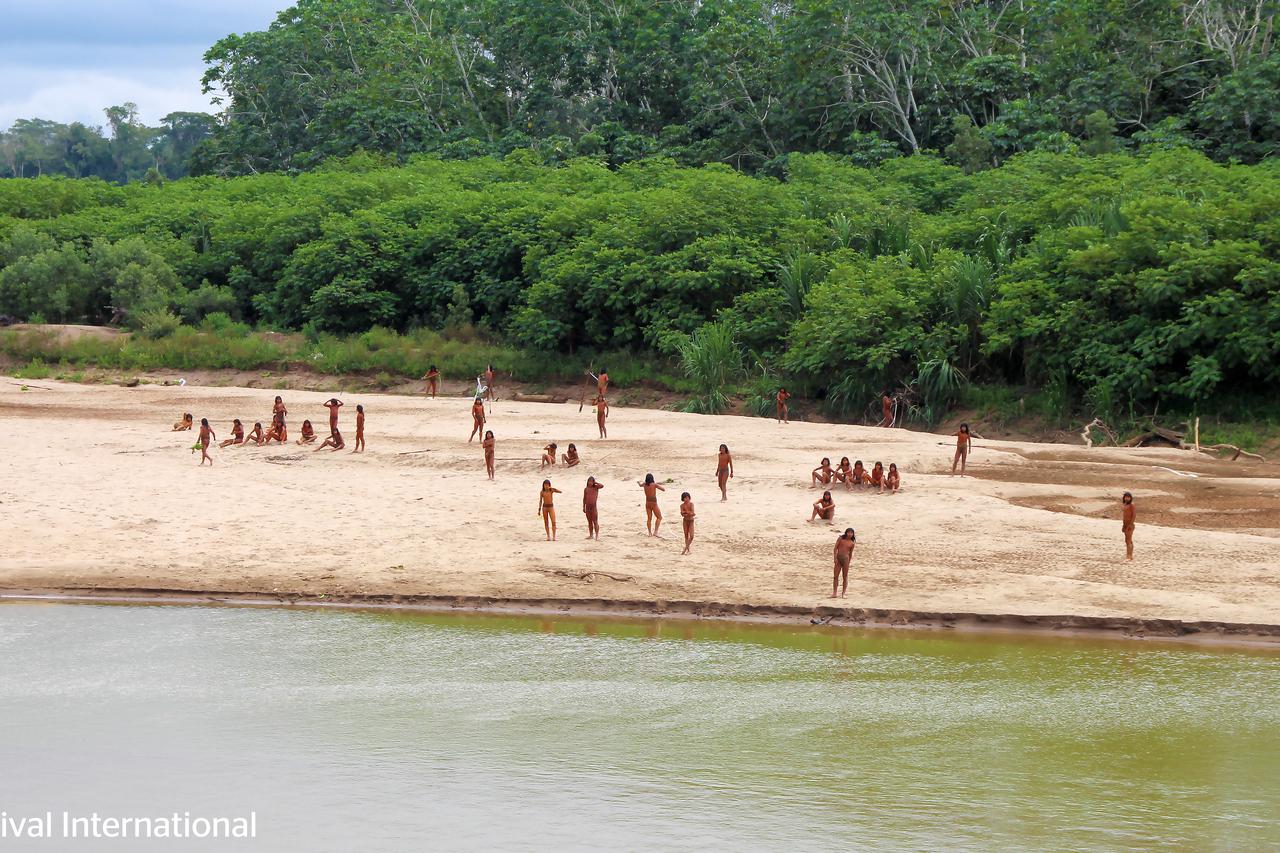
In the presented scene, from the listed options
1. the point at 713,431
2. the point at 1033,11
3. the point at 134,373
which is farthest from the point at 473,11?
the point at 713,431

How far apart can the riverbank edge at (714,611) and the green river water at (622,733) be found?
0.24 meters

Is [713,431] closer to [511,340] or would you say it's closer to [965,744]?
[511,340]

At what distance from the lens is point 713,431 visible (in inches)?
1096

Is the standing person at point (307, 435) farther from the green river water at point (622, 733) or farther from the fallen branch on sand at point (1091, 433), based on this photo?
the fallen branch on sand at point (1091, 433)

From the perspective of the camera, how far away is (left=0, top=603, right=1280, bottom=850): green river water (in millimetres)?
11273

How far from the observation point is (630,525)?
63.7 feet

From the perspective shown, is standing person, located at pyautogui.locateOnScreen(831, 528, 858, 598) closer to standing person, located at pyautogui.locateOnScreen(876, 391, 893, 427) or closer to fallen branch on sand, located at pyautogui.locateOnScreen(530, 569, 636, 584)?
fallen branch on sand, located at pyautogui.locateOnScreen(530, 569, 636, 584)

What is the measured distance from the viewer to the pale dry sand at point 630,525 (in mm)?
16734

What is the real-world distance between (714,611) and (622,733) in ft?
11.0

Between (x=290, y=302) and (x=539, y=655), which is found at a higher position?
(x=290, y=302)

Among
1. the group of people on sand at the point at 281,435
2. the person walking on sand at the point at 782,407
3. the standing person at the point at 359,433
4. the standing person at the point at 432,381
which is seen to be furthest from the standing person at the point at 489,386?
the standing person at the point at 359,433

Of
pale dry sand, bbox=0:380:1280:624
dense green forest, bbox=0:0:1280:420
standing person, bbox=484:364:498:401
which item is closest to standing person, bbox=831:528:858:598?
pale dry sand, bbox=0:380:1280:624

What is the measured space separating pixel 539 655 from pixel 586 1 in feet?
140

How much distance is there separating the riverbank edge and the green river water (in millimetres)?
240
